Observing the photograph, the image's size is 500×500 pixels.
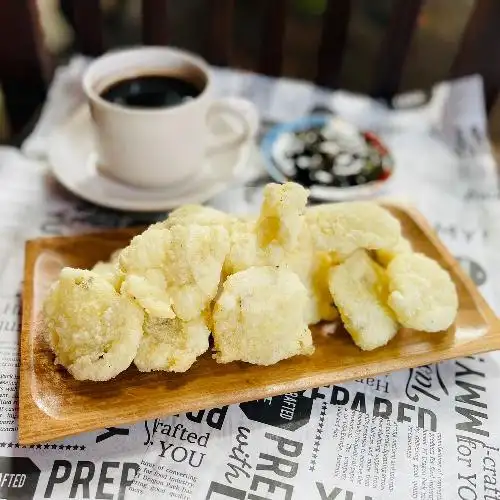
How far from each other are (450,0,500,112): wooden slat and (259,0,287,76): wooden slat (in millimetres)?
323

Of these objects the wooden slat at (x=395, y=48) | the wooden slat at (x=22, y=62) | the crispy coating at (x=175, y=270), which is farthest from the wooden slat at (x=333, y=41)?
the crispy coating at (x=175, y=270)

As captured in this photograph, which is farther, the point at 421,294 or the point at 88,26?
the point at 88,26

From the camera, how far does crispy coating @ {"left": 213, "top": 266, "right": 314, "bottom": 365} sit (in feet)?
1.94

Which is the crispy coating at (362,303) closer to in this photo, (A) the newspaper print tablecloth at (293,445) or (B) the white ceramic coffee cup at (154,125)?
(A) the newspaper print tablecloth at (293,445)

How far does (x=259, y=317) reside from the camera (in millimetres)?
592

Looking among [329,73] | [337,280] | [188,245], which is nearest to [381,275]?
[337,280]

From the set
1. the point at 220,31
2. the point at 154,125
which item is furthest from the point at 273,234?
the point at 220,31

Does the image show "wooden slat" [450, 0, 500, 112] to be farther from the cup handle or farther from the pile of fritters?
the pile of fritters

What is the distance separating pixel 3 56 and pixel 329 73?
0.58 metres

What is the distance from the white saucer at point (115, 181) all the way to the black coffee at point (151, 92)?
0.10 m

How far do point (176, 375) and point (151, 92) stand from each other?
426 millimetres

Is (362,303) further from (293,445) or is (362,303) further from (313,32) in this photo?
(313,32)

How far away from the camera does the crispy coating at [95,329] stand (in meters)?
0.57

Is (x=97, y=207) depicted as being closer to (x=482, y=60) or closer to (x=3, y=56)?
(x=3, y=56)
